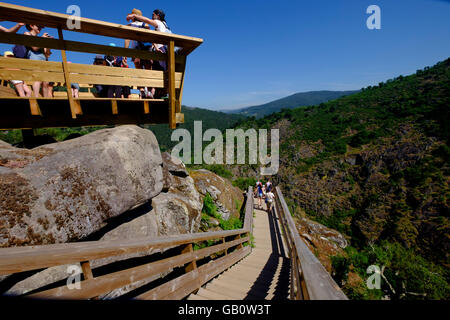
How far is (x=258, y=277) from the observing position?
15.1ft

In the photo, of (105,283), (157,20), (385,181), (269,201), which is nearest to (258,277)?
(105,283)

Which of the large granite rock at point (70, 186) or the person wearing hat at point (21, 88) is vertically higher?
the person wearing hat at point (21, 88)

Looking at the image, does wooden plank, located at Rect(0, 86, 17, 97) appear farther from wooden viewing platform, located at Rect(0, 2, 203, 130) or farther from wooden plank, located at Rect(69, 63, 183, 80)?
wooden plank, located at Rect(69, 63, 183, 80)

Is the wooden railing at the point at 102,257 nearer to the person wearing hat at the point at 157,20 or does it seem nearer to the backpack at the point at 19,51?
the backpack at the point at 19,51

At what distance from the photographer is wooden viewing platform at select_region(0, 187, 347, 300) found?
1.52 m

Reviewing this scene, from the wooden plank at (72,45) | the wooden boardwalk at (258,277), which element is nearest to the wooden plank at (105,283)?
the wooden boardwalk at (258,277)

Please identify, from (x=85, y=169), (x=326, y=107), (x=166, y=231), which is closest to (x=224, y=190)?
(x=166, y=231)

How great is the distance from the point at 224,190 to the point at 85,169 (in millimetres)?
6272

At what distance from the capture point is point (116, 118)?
4.47 meters

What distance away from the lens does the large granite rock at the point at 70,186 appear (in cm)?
247

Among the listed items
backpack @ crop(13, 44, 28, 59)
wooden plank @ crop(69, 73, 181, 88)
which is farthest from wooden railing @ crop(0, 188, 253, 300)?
backpack @ crop(13, 44, 28, 59)

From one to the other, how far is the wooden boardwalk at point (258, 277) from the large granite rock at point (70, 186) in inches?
77.4

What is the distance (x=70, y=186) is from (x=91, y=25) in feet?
8.15
